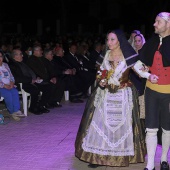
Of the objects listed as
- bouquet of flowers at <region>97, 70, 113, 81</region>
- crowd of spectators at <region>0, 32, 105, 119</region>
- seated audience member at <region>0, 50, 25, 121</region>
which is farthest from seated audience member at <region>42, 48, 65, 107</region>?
bouquet of flowers at <region>97, 70, 113, 81</region>

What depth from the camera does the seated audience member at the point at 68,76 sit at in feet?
33.7

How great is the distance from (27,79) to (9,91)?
22.0 inches

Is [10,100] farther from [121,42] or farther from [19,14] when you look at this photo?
[19,14]

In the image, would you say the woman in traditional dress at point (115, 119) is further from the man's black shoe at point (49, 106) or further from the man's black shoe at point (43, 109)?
the man's black shoe at point (49, 106)

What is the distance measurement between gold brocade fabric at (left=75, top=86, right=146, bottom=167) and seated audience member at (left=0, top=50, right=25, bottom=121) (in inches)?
122

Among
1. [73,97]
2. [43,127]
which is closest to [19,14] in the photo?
[73,97]

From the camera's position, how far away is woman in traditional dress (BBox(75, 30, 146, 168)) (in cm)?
514

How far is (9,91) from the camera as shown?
8.16 m

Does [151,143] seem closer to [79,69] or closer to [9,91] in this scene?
[9,91]

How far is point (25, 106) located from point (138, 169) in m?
3.91

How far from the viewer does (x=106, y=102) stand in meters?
5.21

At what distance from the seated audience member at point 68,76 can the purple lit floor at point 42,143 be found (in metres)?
1.43

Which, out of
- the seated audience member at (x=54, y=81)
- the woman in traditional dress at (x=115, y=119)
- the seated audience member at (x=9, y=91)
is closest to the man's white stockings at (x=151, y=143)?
the woman in traditional dress at (x=115, y=119)

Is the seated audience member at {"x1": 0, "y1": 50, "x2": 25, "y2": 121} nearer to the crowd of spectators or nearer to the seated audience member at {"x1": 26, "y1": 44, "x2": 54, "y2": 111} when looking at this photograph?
the crowd of spectators
